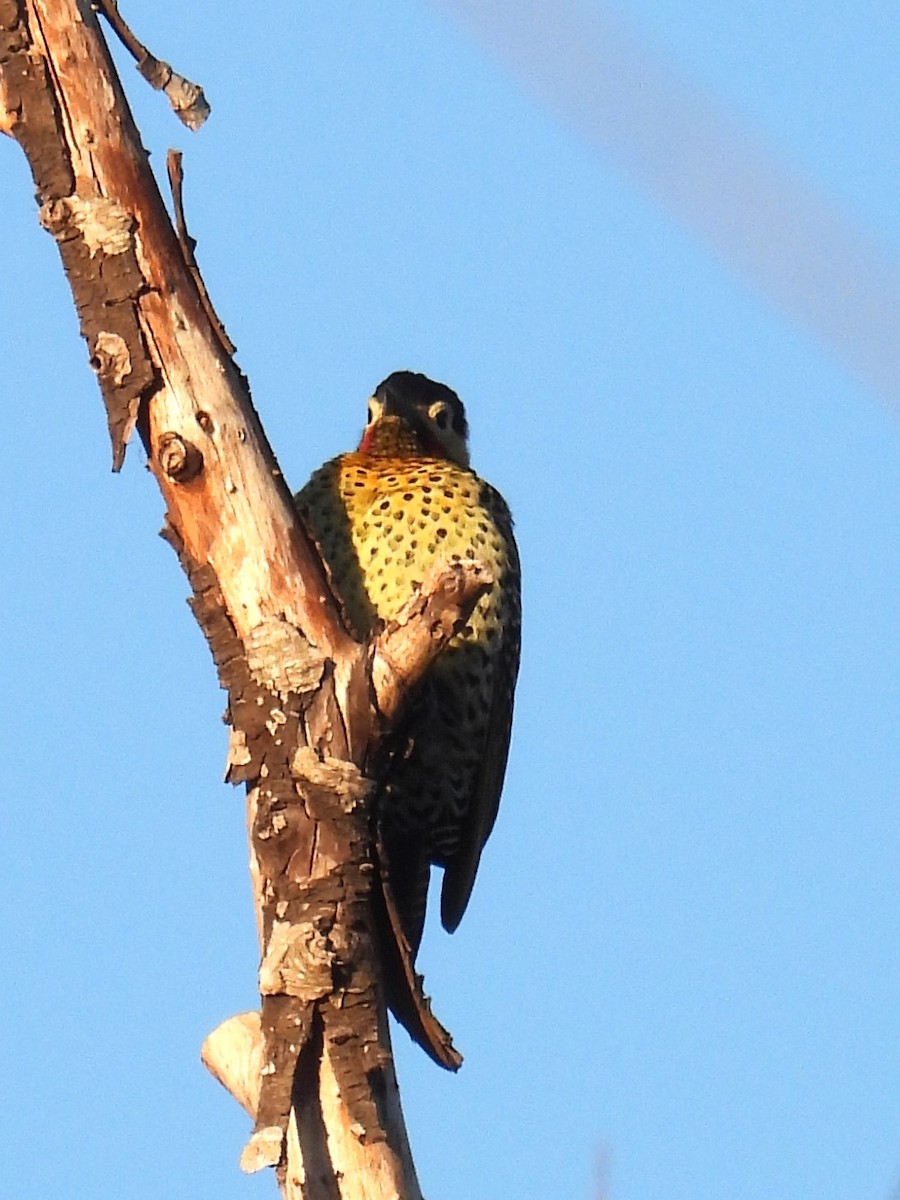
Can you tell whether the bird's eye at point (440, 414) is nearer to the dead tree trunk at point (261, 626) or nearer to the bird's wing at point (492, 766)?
the bird's wing at point (492, 766)

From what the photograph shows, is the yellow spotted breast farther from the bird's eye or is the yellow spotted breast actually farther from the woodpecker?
the bird's eye

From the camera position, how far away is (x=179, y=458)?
→ 4848mm

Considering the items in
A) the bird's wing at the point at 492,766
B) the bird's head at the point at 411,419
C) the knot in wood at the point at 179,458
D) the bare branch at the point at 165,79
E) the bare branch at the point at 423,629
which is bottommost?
the bare branch at the point at 423,629

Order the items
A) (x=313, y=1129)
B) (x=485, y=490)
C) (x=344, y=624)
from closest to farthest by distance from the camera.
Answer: (x=313, y=1129) < (x=344, y=624) < (x=485, y=490)

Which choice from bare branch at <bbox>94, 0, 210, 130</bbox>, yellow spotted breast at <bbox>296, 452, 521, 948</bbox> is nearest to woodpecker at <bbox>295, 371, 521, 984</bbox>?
yellow spotted breast at <bbox>296, 452, 521, 948</bbox>

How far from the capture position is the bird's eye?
7.39 meters

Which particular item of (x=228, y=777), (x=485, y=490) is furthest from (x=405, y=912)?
(x=228, y=777)

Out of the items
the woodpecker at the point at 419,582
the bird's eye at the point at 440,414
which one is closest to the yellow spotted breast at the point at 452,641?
the woodpecker at the point at 419,582

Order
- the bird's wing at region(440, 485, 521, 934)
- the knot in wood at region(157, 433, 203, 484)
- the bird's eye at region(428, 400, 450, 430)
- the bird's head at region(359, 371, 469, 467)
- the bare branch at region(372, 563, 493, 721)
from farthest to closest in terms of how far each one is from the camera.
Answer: the bird's eye at region(428, 400, 450, 430)
the bird's head at region(359, 371, 469, 467)
the bird's wing at region(440, 485, 521, 934)
the knot in wood at region(157, 433, 203, 484)
the bare branch at region(372, 563, 493, 721)

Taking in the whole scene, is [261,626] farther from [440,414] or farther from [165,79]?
[440,414]

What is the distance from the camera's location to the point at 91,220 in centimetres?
499

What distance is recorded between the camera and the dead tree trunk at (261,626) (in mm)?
4621

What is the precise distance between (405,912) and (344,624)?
7.88 ft

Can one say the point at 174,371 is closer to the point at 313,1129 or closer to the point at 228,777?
the point at 228,777
